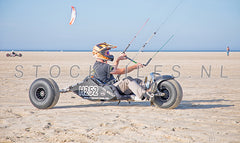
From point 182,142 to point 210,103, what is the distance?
13.0 ft

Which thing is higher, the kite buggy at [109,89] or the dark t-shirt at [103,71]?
the dark t-shirt at [103,71]

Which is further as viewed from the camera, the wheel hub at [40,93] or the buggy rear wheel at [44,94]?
the wheel hub at [40,93]

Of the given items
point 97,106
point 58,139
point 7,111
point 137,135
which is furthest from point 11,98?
point 137,135

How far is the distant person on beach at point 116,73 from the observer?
7148 mm

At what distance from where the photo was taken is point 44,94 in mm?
7520

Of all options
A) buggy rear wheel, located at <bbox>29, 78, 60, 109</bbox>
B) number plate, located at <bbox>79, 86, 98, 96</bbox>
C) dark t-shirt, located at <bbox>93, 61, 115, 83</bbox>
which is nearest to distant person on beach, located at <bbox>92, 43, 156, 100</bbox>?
dark t-shirt, located at <bbox>93, 61, 115, 83</bbox>

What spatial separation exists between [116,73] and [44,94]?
190 centimetres

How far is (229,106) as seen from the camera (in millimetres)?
7836

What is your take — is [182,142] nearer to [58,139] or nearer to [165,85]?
[58,139]

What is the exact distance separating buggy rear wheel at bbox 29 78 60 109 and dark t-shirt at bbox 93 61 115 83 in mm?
1087

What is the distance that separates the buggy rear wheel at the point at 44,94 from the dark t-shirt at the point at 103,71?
42.8 inches

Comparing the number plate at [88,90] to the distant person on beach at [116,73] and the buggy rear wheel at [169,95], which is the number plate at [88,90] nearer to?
the distant person on beach at [116,73]

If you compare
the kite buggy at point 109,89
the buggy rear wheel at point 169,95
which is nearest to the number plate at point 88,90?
the kite buggy at point 109,89

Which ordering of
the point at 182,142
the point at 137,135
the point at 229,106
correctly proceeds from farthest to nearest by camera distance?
the point at 229,106 → the point at 137,135 → the point at 182,142
